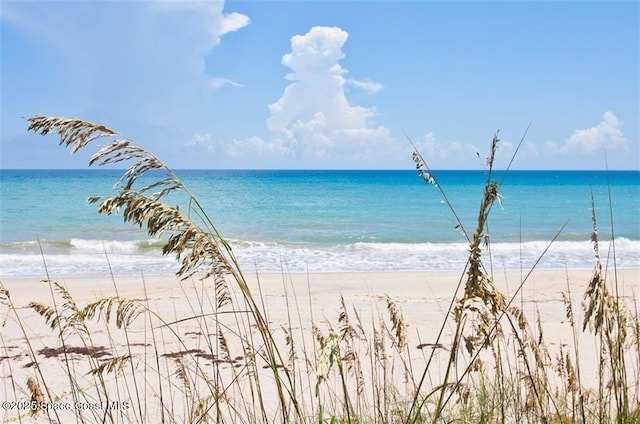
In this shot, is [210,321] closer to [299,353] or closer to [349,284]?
[299,353]

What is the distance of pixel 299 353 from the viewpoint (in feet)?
24.0

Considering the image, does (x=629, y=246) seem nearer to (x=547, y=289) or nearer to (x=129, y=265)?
(x=547, y=289)

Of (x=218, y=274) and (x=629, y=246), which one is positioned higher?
(x=218, y=274)

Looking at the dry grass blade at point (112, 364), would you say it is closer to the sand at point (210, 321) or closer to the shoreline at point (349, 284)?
the sand at point (210, 321)

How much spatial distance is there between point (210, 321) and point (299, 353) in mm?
2896

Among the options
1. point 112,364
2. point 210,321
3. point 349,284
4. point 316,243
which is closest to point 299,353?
point 210,321

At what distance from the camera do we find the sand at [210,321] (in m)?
5.29

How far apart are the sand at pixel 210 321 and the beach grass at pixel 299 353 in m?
0.06

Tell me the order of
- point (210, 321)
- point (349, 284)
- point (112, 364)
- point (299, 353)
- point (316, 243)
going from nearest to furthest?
point (112, 364) < point (299, 353) < point (210, 321) < point (349, 284) < point (316, 243)

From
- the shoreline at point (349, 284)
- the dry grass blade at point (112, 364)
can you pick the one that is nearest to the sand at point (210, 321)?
the shoreline at point (349, 284)

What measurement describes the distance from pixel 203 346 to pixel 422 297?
240 inches

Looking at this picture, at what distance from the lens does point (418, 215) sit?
3725cm

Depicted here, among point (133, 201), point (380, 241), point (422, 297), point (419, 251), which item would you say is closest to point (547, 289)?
point (422, 297)

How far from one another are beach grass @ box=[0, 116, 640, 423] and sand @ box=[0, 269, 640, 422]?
0.18ft
